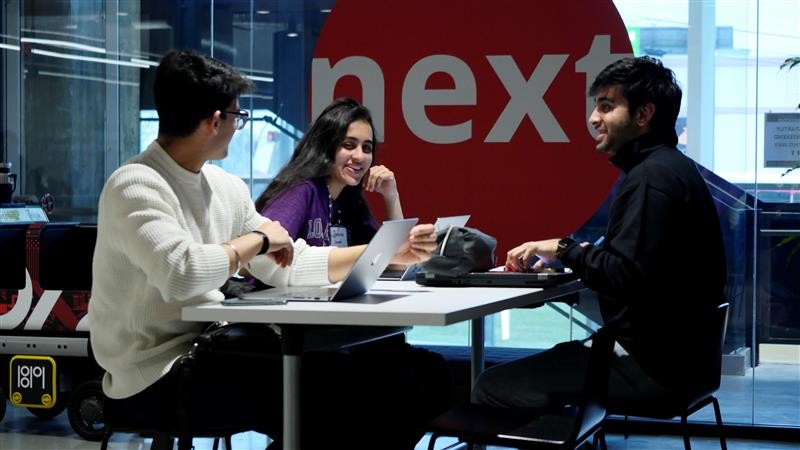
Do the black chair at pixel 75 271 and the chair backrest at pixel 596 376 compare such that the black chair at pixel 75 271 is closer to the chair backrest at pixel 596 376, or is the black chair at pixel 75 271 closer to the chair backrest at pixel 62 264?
the chair backrest at pixel 62 264

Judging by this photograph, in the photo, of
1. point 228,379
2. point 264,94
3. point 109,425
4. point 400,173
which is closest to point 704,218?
point 228,379

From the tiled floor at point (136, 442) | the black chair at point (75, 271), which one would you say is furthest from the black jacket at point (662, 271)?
the black chair at point (75, 271)

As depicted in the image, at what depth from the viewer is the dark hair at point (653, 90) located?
282 centimetres

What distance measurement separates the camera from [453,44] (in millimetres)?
5023

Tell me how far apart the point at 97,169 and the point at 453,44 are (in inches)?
77.6

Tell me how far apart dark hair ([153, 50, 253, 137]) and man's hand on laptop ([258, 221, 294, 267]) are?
0.29m

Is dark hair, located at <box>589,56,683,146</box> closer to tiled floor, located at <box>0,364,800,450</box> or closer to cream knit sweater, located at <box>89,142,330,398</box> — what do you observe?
cream knit sweater, located at <box>89,142,330,398</box>

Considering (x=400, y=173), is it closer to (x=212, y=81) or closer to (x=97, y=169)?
(x=97, y=169)

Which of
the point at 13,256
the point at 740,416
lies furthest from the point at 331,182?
the point at 740,416

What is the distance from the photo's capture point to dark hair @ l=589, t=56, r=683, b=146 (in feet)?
9.27

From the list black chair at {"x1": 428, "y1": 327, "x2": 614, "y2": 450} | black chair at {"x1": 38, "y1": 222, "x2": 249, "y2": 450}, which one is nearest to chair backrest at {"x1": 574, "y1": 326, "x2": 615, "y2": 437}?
black chair at {"x1": 428, "y1": 327, "x2": 614, "y2": 450}

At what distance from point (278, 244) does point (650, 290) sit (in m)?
0.85

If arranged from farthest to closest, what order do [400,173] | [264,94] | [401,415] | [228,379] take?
[264,94] → [400,173] → [401,415] → [228,379]

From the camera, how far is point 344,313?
7.06 ft
